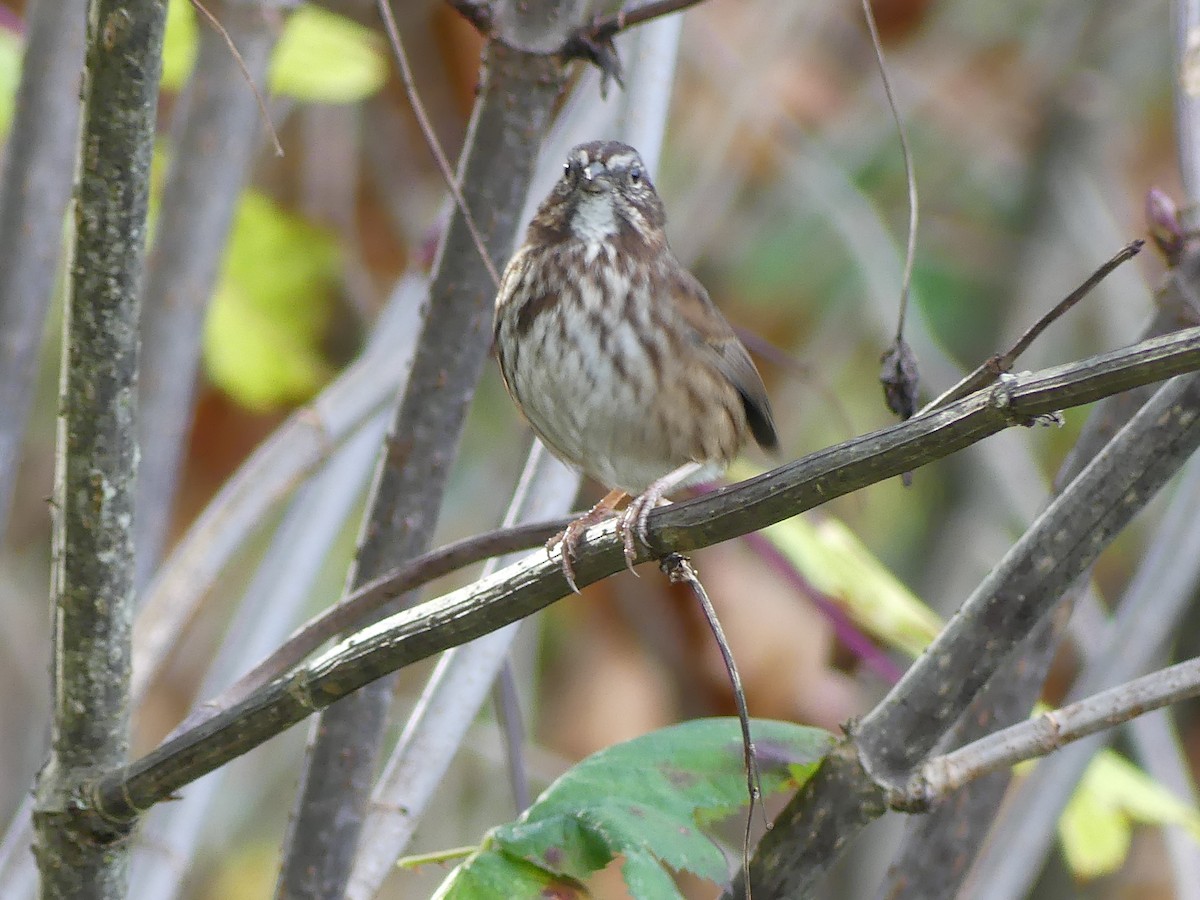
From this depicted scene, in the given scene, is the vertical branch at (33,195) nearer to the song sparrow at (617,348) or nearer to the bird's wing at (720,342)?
the song sparrow at (617,348)

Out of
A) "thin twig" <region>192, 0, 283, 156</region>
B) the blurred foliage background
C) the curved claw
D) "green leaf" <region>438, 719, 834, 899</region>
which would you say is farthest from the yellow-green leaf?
"green leaf" <region>438, 719, 834, 899</region>

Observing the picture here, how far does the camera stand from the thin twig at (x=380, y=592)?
6.02ft

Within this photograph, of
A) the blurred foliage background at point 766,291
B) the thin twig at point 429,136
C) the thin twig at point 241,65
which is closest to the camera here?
the thin twig at point 241,65

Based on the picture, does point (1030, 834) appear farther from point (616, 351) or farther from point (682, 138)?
point (682, 138)

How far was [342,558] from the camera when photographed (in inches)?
189

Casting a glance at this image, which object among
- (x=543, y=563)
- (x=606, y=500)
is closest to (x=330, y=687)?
(x=543, y=563)

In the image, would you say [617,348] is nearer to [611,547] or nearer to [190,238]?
[190,238]

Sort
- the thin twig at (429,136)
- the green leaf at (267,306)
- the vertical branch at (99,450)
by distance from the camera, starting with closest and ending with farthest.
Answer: the vertical branch at (99,450) → the thin twig at (429,136) → the green leaf at (267,306)

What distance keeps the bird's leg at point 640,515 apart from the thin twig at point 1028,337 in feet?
1.15

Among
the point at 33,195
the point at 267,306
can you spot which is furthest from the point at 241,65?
the point at 267,306

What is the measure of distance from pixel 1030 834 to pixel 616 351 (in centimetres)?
101

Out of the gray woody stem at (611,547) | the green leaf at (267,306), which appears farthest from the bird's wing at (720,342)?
the green leaf at (267,306)

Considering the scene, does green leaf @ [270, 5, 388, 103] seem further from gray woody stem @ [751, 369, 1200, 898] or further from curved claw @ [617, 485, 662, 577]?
gray woody stem @ [751, 369, 1200, 898]

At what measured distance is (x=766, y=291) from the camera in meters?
5.48
